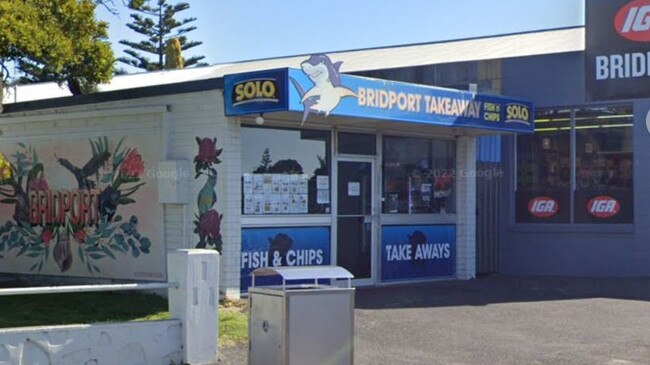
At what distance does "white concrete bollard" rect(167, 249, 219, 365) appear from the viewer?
8508 mm

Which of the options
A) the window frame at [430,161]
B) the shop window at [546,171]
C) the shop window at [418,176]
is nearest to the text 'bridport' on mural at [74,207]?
the window frame at [430,161]

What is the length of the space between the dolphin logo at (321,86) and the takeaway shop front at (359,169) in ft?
0.05

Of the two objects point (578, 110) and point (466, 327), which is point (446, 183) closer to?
point (578, 110)

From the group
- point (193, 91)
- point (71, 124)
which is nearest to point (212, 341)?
point (193, 91)

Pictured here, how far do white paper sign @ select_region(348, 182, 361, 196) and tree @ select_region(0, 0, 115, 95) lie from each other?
4286mm

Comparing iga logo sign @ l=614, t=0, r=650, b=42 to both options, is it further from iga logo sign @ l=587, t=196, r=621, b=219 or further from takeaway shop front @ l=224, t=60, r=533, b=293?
iga logo sign @ l=587, t=196, r=621, b=219

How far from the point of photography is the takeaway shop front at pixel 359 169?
12062 mm

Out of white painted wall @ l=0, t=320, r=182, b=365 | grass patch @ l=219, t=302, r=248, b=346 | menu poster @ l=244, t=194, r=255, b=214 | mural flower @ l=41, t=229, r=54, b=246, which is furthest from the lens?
mural flower @ l=41, t=229, r=54, b=246

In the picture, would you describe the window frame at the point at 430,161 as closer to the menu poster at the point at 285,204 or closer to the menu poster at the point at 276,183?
the menu poster at the point at 285,204

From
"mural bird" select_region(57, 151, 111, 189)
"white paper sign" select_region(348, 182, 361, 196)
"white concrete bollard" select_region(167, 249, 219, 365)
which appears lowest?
"white concrete bollard" select_region(167, 249, 219, 365)

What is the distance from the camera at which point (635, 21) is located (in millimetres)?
17250

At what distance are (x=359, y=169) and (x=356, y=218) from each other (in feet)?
2.75

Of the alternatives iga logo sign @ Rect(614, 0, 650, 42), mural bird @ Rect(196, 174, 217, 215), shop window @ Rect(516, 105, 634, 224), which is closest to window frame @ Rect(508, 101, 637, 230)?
shop window @ Rect(516, 105, 634, 224)

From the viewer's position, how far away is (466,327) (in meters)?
10.8
